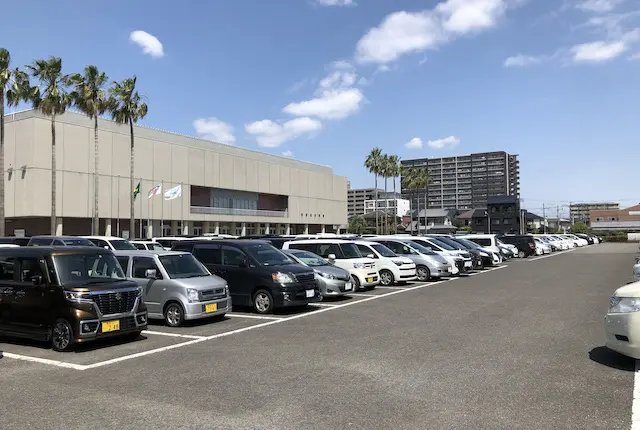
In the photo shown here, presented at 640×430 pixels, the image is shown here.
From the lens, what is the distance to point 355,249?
18172 mm

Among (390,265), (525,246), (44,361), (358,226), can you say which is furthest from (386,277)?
(358,226)

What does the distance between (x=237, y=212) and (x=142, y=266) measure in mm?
56484

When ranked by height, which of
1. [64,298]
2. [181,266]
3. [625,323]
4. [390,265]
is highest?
[181,266]

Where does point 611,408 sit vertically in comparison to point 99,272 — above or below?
below

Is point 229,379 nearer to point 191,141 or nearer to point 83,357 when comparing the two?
point 83,357

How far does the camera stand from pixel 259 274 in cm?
1279

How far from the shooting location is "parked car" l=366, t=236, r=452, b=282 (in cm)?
2141

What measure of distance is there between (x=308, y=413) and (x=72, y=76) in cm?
3697

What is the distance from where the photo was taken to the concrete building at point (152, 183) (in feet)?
148

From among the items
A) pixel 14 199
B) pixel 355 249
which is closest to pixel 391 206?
pixel 14 199

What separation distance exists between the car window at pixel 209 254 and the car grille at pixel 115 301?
454 cm

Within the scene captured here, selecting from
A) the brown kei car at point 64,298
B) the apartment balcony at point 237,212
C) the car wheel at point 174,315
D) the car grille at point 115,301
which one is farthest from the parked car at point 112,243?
the apartment balcony at point 237,212

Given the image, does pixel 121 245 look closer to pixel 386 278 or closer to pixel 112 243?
pixel 112 243

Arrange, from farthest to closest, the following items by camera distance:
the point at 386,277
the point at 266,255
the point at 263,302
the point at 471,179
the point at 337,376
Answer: the point at 471,179 → the point at 386,277 → the point at 266,255 → the point at 263,302 → the point at 337,376
